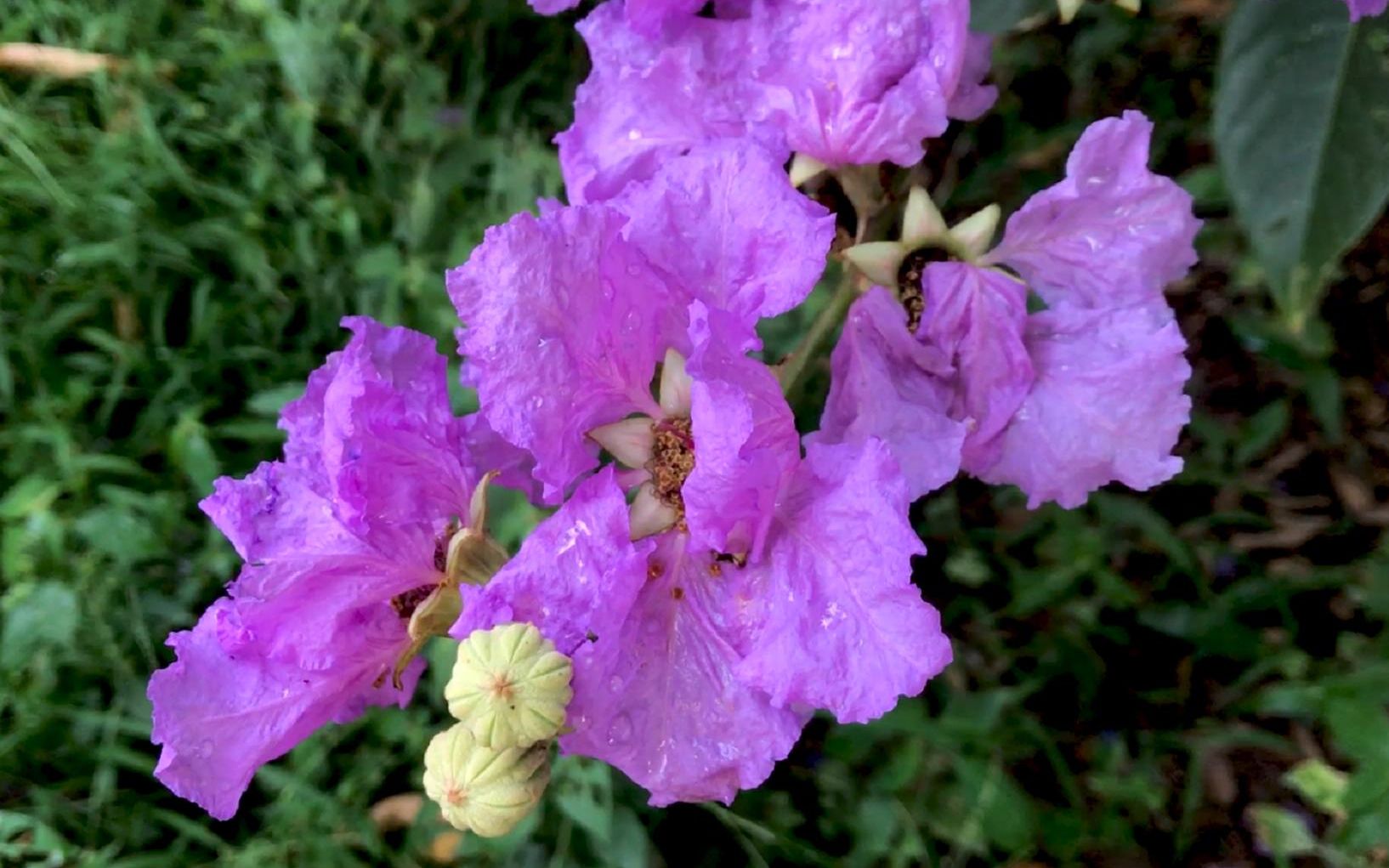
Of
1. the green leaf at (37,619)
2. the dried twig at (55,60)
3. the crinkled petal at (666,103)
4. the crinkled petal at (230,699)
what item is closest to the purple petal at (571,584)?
the crinkled petal at (230,699)

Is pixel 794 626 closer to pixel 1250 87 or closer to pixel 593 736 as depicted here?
pixel 593 736

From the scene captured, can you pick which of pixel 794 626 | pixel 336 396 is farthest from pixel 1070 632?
pixel 336 396

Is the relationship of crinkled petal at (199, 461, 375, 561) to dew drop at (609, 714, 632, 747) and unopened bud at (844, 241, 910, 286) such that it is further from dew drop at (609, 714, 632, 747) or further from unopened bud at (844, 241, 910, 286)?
unopened bud at (844, 241, 910, 286)

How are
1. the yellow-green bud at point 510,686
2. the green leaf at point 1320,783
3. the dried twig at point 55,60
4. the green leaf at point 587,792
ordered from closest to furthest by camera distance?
the yellow-green bud at point 510,686
the green leaf at point 587,792
the green leaf at point 1320,783
the dried twig at point 55,60

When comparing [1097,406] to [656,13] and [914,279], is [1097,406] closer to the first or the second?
[914,279]

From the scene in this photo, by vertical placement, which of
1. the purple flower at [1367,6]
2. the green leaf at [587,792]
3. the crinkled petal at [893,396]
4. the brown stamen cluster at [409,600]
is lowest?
the green leaf at [587,792]

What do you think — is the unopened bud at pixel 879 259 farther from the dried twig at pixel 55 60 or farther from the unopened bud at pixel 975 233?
the dried twig at pixel 55 60

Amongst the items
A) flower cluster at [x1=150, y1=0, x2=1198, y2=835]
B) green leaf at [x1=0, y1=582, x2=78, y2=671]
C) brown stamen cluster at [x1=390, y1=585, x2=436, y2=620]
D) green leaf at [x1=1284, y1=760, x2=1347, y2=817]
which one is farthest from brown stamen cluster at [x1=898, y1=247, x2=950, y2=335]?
green leaf at [x1=0, y1=582, x2=78, y2=671]
